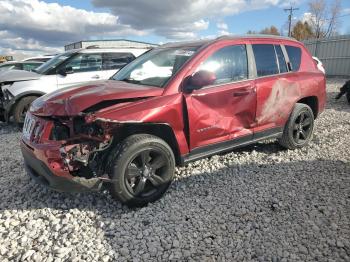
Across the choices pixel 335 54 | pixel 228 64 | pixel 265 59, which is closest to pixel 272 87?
pixel 265 59

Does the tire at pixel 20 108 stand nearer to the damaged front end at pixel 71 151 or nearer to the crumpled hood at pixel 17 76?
the crumpled hood at pixel 17 76

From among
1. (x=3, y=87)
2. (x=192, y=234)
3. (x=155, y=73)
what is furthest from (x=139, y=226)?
(x=3, y=87)

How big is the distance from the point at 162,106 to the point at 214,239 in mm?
1496

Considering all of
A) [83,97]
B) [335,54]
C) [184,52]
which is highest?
[184,52]

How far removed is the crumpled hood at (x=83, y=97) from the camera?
11.0 ft

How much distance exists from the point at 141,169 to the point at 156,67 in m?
1.46

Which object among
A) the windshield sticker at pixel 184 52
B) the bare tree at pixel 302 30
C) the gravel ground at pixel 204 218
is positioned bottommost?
the gravel ground at pixel 204 218

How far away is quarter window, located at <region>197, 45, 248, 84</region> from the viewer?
13.6 feet

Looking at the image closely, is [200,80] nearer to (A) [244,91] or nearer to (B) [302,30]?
(A) [244,91]

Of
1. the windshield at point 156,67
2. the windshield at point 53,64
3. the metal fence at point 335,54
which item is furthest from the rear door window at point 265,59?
the metal fence at point 335,54

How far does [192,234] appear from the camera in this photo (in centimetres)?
318

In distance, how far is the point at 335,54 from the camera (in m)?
20.1

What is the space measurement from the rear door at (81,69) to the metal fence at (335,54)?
16.2 metres

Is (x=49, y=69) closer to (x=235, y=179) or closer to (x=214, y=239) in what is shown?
(x=235, y=179)
